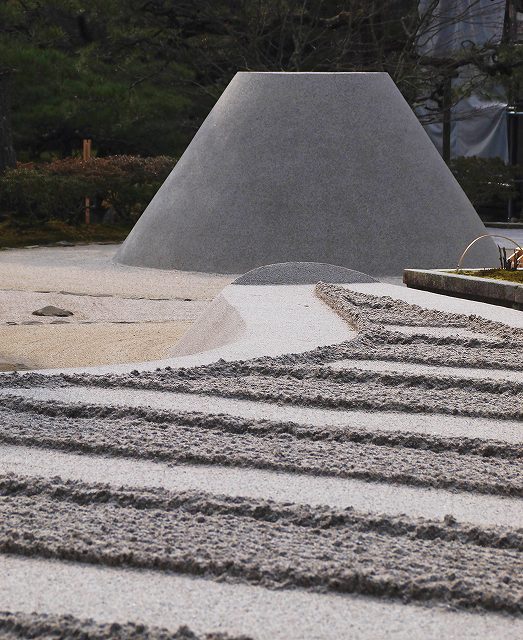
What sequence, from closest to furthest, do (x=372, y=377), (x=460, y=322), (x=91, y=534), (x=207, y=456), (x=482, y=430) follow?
(x=91, y=534), (x=207, y=456), (x=482, y=430), (x=372, y=377), (x=460, y=322)

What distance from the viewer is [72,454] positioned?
3301mm

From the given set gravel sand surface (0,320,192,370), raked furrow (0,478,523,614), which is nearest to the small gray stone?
gravel sand surface (0,320,192,370)

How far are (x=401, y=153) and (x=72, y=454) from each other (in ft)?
25.9

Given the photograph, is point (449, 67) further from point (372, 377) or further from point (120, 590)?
point (120, 590)

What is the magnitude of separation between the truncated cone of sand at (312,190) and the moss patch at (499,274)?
8.71 ft

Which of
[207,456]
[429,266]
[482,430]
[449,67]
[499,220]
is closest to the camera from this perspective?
[207,456]

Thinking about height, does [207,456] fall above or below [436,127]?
below

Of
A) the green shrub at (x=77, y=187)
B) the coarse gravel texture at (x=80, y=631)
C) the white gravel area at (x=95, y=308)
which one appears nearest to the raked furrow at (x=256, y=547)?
the coarse gravel texture at (x=80, y=631)

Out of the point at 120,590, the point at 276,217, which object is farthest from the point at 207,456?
the point at 276,217

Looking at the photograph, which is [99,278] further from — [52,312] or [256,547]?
[256,547]

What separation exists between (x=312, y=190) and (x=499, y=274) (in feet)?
11.0

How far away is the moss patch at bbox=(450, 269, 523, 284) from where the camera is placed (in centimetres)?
719

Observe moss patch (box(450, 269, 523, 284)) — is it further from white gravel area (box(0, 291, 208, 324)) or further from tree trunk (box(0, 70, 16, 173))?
tree trunk (box(0, 70, 16, 173))

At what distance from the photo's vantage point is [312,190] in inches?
412
